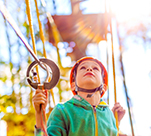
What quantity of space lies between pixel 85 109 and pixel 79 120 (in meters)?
0.11

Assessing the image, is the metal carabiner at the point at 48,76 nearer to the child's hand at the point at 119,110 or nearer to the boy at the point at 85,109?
the boy at the point at 85,109

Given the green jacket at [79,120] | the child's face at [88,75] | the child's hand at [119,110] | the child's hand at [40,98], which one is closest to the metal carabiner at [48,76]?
the child's hand at [40,98]

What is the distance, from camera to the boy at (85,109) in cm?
134

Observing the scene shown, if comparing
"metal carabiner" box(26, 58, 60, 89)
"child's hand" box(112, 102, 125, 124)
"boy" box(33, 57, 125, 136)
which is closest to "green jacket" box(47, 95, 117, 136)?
"boy" box(33, 57, 125, 136)

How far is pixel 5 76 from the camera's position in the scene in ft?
12.6

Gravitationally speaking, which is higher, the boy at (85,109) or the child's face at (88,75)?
the child's face at (88,75)

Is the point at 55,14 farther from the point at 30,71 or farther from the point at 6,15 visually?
the point at 6,15

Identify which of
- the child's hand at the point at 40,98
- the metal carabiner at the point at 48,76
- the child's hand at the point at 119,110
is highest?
the metal carabiner at the point at 48,76

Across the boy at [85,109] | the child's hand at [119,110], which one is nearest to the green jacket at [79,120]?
the boy at [85,109]

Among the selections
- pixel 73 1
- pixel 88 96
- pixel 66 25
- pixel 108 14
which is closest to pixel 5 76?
pixel 66 25

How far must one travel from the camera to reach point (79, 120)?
138cm

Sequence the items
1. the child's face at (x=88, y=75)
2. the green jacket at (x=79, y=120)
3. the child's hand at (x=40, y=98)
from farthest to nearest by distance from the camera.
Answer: the child's face at (x=88, y=75) → the green jacket at (x=79, y=120) → the child's hand at (x=40, y=98)

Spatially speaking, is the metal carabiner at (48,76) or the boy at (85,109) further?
the boy at (85,109)

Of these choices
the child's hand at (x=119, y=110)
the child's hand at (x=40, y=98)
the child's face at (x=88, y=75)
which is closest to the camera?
the child's hand at (x=40, y=98)
